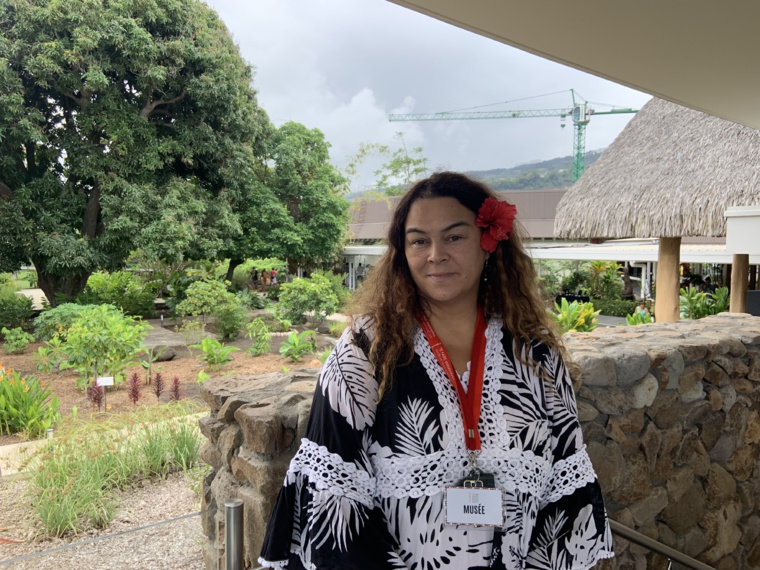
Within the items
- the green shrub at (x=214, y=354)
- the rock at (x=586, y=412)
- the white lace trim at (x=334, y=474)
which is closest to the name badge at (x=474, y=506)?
the white lace trim at (x=334, y=474)

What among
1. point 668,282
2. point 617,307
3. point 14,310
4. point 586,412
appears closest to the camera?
point 586,412

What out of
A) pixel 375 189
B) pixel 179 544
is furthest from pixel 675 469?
pixel 375 189

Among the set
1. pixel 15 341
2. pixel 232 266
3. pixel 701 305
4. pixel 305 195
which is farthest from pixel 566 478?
pixel 305 195

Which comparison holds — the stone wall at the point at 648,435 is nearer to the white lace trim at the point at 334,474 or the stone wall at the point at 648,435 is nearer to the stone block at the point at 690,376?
the stone block at the point at 690,376

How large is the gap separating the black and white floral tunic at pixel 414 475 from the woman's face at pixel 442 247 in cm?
12

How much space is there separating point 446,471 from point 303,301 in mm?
7752

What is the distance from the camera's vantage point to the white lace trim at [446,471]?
2.91ft

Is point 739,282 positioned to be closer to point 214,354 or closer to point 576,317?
point 576,317

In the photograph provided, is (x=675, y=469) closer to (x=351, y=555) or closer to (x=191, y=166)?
(x=351, y=555)

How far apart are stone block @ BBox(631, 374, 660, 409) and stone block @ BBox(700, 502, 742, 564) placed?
0.85 metres

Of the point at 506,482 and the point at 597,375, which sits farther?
the point at 597,375

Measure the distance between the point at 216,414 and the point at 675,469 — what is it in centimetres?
203

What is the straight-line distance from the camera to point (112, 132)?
777 centimetres

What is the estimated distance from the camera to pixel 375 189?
16.5m
